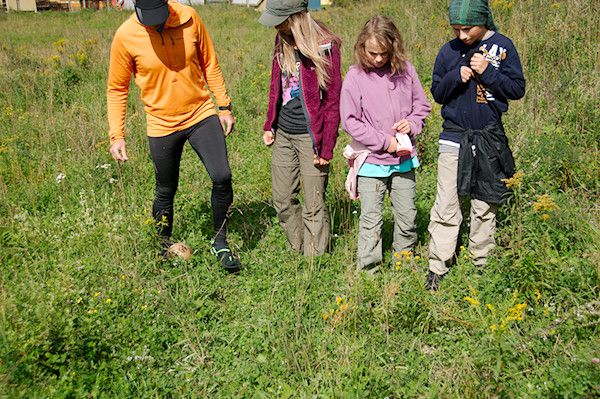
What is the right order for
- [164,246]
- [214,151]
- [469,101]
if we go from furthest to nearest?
1. [164,246]
2. [214,151]
3. [469,101]

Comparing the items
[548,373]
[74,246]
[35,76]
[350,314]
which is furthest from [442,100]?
[35,76]

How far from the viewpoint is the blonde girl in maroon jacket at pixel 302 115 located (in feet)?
11.9

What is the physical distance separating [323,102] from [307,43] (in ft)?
1.38

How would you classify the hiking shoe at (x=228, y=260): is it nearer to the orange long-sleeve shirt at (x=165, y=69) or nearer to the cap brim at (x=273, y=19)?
the orange long-sleeve shirt at (x=165, y=69)

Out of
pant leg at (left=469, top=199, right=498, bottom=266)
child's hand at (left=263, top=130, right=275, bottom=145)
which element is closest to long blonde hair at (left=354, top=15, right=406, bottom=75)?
child's hand at (left=263, top=130, right=275, bottom=145)

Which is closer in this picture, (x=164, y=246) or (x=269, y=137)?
(x=269, y=137)

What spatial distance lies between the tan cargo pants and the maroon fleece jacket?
787 millimetres

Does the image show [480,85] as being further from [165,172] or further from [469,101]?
[165,172]

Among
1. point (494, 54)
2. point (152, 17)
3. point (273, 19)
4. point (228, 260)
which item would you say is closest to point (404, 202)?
point (494, 54)

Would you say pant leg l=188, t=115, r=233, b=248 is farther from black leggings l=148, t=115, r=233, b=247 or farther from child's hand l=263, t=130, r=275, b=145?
child's hand l=263, t=130, r=275, b=145

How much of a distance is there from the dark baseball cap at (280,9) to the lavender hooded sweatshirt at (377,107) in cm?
55

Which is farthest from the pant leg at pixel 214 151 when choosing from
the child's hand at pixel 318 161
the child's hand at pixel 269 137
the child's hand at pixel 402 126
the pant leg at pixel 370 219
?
the child's hand at pixel 402 126

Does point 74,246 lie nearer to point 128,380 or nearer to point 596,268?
point 128,380

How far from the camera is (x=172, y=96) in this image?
3.89 metres
